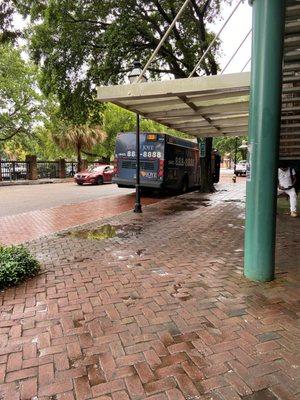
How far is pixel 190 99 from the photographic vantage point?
733cm

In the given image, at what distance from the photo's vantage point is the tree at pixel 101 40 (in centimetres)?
1264

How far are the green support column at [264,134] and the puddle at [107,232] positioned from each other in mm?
3544

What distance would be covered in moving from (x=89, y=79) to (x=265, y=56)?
11387 millimetres

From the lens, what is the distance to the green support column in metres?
4.18

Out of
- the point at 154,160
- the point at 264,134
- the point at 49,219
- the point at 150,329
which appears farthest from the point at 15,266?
the point at 154,160

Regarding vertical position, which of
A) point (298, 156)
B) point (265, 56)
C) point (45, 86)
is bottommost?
point (298, 156)

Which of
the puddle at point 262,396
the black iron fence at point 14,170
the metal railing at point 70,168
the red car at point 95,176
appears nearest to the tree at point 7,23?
the puddle at point 262,396

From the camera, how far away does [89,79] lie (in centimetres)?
1441

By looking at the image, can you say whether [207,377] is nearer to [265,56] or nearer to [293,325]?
[293,325]

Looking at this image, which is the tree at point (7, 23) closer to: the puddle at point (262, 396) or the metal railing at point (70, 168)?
the puddle at point (262, 396)

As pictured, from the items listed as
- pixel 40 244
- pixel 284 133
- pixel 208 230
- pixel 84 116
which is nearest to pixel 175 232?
pixel 208 230

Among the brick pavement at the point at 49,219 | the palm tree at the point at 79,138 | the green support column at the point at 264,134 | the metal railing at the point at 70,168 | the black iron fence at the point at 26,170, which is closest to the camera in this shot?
the green support column at the point at 264,134

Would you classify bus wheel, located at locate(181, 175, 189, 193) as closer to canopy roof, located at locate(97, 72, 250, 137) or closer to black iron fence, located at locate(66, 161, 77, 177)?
canopy roof, located at locate(97, 72, 250, 137)

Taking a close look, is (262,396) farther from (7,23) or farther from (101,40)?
(101,40)
